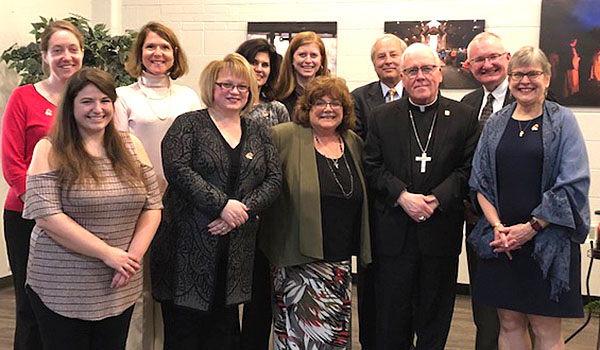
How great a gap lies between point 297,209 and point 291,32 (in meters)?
2.78

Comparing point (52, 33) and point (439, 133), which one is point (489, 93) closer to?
point (439, 133)

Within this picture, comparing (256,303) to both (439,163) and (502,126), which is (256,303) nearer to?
(439,163)

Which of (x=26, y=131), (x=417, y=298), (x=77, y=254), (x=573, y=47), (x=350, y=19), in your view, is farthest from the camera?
(x=350, y=19)

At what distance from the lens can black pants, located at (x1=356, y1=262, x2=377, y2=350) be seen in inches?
125

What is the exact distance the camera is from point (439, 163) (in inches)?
112

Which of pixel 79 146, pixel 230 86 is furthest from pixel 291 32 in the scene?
pixel 79 146

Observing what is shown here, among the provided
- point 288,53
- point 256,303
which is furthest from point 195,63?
point 256,303

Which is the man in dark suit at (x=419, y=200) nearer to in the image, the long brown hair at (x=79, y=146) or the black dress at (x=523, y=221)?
the black dress at (x=523, y=221)

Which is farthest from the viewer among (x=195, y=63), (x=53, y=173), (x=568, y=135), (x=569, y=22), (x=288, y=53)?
(x=195, y=63)

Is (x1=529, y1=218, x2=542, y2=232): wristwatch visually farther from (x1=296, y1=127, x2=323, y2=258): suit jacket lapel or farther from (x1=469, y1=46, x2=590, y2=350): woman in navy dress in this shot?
(x1=296, y1=127, x2=323, y2=258): suit jacket lapel

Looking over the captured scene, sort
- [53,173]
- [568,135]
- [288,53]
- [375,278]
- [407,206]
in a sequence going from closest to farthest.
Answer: [53,173]
[568,135]
[407,206]
[375,278]
[288,53]

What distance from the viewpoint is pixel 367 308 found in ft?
10.6

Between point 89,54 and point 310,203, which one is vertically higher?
point 89,54

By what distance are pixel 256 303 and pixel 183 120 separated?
1.01m
